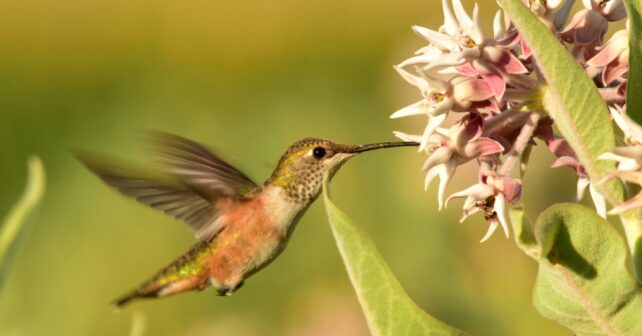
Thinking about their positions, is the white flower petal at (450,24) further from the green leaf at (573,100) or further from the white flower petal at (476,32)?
the green leaf at (573,100)

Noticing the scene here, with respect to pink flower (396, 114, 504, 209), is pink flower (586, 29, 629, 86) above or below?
above

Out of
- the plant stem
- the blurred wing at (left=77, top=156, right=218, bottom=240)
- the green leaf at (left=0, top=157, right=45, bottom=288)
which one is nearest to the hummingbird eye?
the blurred wing at (left=77, top=156, right=218, bottom=240)

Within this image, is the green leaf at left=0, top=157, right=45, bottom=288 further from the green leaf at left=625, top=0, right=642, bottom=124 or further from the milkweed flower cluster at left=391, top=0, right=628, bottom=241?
the green leaf at left=625, top=0, right=642, bottom=124

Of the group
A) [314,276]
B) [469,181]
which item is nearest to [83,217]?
[314,276]

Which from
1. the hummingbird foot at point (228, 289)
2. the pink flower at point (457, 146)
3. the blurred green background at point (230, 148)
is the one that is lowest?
the blurred green background at point (230, 148)

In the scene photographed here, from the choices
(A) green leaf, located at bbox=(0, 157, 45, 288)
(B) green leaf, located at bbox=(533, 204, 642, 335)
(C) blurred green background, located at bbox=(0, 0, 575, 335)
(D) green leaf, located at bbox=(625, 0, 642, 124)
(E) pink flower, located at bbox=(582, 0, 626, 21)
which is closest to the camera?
(B) green leaf, located at bbox=(533, 204, 642, 335)

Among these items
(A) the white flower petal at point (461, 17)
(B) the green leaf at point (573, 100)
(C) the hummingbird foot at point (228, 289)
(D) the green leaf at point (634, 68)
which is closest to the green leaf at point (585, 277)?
(B) the green leaf at point (573, 100)

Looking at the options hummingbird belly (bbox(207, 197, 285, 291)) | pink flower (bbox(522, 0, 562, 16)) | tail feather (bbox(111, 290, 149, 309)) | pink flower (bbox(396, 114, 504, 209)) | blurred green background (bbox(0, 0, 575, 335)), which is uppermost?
pink flower (bbox(522, 0, 562, 16))
